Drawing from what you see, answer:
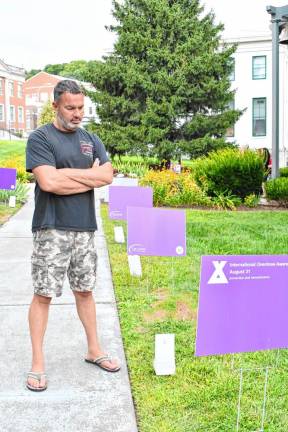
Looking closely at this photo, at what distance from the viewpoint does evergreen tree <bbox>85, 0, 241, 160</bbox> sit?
25.8 metres

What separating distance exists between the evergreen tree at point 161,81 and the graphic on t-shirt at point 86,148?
21851mm

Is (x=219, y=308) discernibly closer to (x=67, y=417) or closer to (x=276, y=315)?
(x=276, y=315)

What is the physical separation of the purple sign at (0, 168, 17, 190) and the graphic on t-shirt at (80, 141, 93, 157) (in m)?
10.8

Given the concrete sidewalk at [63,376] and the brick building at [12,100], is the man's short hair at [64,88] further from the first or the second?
the brick building at [12,100]

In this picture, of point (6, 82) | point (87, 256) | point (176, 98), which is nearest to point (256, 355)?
point (87, 256)

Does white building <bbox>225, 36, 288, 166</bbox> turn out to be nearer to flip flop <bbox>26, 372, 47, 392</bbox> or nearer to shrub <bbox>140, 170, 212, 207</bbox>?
shrub <bbox>140, 170, 212, 207</bbox>

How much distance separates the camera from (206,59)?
25625 mm

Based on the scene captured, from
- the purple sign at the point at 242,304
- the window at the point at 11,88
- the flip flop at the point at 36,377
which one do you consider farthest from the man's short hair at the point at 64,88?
the window at the point at 11,88

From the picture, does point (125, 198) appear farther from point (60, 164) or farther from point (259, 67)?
point (259, 67)

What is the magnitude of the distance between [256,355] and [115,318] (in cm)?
142

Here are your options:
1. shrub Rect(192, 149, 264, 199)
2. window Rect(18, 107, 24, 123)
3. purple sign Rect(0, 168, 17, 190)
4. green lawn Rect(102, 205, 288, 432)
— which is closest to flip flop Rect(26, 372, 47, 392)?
green lawn Rect(102, 205, 288, 432)

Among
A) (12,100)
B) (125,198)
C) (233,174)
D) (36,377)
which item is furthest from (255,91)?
(12,100)

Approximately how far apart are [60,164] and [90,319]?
1.11 meters

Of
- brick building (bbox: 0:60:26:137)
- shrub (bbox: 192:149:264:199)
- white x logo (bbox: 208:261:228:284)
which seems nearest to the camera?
white x logo (bbox: 208:261:228:284)
